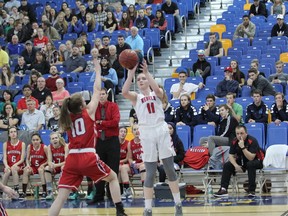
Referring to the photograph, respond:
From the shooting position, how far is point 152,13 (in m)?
23.4

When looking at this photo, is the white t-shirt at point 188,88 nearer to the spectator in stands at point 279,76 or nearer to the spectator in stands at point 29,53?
the spectator in stands at point 279,76

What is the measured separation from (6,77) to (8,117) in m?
2.32

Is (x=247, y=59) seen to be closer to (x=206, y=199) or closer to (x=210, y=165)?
(x=210, y=165)

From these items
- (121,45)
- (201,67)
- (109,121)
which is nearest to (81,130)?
(109,121)

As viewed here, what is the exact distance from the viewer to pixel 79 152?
11.1 m

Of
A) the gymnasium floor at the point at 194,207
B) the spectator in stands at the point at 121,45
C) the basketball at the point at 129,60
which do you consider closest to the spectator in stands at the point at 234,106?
the gymnasium floor at the point at 194,207

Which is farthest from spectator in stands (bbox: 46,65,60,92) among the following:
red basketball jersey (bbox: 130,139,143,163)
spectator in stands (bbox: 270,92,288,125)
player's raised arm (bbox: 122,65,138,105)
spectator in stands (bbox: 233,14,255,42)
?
player's raised arm (bbox: 122,65,138,105)

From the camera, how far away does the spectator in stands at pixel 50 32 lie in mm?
23266

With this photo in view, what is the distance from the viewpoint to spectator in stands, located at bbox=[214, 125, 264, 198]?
1461 centimetres

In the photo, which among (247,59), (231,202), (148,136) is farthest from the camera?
(247,59)

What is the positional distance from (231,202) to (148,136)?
2.78 m

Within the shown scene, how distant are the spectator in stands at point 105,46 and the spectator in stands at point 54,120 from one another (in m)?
2.91

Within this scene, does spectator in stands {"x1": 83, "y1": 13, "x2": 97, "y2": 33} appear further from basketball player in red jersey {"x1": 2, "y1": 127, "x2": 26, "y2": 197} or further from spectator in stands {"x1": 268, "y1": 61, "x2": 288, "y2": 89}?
basketball player in red jersey {"x1": 2, "y1": 127, "x2": 26, "y2": 197}

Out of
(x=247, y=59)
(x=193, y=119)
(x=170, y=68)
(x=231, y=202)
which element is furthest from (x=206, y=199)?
(x=170, y=68)
